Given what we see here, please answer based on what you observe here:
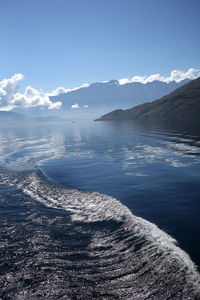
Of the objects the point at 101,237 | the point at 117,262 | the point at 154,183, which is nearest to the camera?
the point at 117,262

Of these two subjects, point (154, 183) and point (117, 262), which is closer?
point (117, 262)

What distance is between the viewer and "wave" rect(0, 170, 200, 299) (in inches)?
377

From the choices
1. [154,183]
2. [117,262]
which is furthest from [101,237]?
[154,183]

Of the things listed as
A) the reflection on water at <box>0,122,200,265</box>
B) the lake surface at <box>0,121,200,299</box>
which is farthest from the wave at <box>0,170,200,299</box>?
the reflection on water at <box>0,122,200,265</box>

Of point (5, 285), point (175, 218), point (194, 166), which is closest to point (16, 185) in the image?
point (5, 285)

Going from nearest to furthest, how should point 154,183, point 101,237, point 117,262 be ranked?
point 117,262, point 101,237, point 154,183

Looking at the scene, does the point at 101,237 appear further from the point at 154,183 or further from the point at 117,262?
the point at 154,183

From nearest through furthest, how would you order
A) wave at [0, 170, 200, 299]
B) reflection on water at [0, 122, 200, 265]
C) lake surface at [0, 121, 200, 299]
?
wave at [0, 170, 200, 299] < lake surface at [0, 121, 200, 299] < reflection on water at [0, 122, 200, 265]

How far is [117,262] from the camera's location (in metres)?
11.7

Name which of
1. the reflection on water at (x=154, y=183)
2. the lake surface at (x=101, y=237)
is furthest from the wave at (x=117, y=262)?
the reflection on water at (x=154, y=183)

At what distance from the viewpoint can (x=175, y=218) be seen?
1705 cm

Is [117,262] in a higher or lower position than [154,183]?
lower

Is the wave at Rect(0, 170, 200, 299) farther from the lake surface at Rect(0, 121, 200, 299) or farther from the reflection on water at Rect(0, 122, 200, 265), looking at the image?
the reflection on water at Rect(0, 122, 200, 265)

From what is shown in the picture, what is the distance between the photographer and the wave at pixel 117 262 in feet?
31.4
